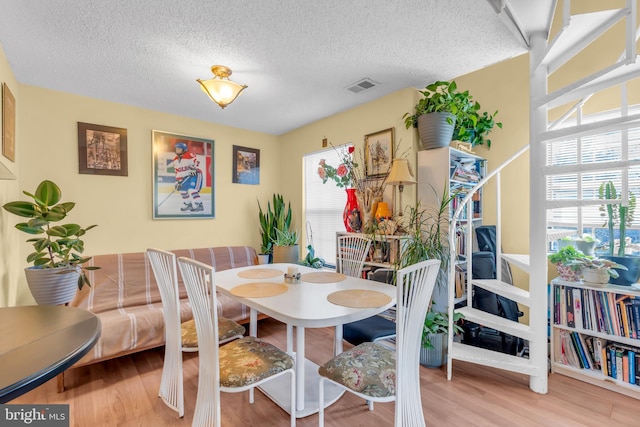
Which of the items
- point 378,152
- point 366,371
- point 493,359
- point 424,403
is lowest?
point 424,403

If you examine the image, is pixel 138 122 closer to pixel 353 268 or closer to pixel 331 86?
pixel 331 86

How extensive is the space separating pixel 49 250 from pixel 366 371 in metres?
2.43

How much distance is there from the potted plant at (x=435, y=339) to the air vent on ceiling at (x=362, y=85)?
6.71 feet

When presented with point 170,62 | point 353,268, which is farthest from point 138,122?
point 353,268

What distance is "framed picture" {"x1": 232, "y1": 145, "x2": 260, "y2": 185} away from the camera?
383 centimetres

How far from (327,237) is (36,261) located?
2.71 meters

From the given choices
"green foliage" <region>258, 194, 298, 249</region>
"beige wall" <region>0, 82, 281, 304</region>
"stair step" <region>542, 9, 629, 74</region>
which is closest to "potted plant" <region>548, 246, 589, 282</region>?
"stair step" <region>542, 9, 629, 74</region>

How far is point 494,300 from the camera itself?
2.49 metres

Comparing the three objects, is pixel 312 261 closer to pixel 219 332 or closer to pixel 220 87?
pixel 219 332

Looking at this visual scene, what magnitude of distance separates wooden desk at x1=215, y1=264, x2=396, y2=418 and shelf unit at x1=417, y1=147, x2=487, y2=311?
103cm

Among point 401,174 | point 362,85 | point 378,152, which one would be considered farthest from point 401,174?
point 362,85

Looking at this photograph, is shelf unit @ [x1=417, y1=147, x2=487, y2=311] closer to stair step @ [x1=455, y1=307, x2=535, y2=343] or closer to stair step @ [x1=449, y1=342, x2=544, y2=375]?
stair step @ [x1=455, y1=307, x2=535, y2=343]

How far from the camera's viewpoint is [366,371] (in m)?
1.37

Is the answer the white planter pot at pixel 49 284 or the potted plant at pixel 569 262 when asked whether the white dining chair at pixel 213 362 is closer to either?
the white planter pot at pixel 49 284
